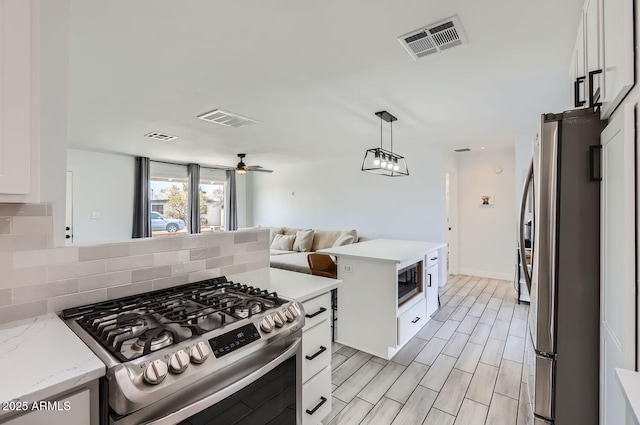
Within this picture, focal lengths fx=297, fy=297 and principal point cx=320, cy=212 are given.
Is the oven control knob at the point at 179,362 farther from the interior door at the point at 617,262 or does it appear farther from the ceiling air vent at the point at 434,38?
the ceiling air vent at the point at 434,38

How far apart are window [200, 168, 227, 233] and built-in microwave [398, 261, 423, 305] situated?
18.7 ft

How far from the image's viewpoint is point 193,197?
714 cm

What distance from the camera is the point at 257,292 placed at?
1.46 m

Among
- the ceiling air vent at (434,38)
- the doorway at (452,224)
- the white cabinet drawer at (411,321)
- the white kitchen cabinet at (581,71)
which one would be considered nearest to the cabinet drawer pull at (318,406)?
the white cabinet drawer at (411,321)

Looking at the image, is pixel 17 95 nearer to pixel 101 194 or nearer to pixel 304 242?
pixel 304 242

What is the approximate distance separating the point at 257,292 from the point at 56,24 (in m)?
1.46

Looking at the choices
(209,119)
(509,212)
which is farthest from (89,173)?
(509,212)

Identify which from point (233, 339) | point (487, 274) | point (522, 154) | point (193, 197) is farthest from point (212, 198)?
point (233, 339)

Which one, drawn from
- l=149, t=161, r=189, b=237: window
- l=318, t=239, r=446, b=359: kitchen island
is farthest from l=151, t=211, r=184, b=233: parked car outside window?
l=318, t=239, r=446, b=359: kitchen island

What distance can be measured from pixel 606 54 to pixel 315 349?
1.83 m

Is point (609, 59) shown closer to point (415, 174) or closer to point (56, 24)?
point (56, 24)

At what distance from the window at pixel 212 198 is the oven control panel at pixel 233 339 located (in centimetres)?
693

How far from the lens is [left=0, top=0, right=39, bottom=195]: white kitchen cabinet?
88 centimetres

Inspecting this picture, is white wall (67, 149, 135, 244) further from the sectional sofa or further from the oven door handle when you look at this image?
the oven door handle
